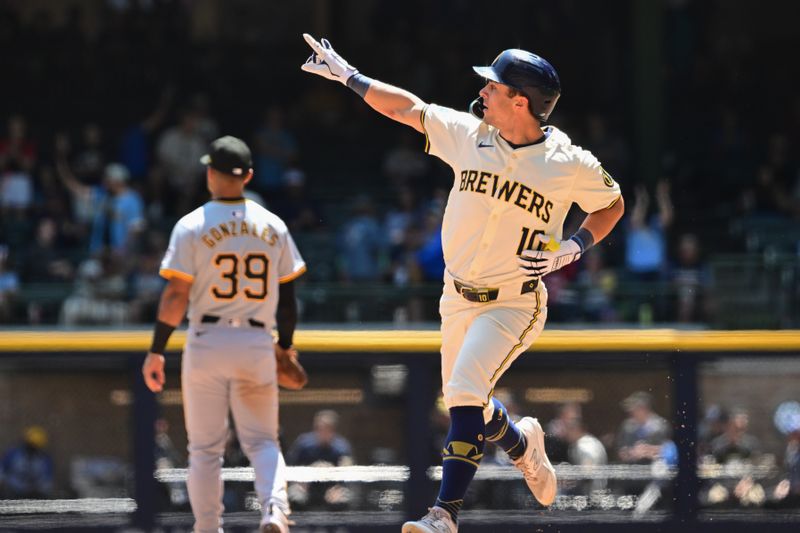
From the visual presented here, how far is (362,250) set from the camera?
12.1 metres

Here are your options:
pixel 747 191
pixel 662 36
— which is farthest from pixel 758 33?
pixel 747 191

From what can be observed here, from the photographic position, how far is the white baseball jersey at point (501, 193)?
542 cm

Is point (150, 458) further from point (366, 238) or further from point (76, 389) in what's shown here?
point (366, 238)

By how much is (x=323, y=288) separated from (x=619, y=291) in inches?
89.8

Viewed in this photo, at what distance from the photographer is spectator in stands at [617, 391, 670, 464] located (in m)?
6.64

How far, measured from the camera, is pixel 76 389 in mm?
6797

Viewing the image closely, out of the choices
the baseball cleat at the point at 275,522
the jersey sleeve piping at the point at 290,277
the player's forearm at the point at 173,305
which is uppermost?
the jersey sleeve piping at the point at 290,277

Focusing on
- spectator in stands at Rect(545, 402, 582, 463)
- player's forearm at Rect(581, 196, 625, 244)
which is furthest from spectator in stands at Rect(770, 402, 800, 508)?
player's forearm at Rect(581, 196, 625, 244)

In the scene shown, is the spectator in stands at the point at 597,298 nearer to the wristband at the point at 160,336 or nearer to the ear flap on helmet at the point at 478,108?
the ear flap on helmet at the point at 478,108

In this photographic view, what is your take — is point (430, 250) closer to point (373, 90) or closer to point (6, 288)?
point (6, 288)

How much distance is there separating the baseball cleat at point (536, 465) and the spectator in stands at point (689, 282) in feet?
14.2

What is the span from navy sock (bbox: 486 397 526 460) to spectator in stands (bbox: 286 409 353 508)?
113 cm

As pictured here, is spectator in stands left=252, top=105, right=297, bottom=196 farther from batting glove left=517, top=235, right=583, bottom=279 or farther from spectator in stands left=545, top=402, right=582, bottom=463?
batting glove left=517, top=235, right=583, bottom=279

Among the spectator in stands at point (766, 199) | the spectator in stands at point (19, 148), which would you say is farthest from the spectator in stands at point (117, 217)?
the spectator in stands at point (766, 199)
